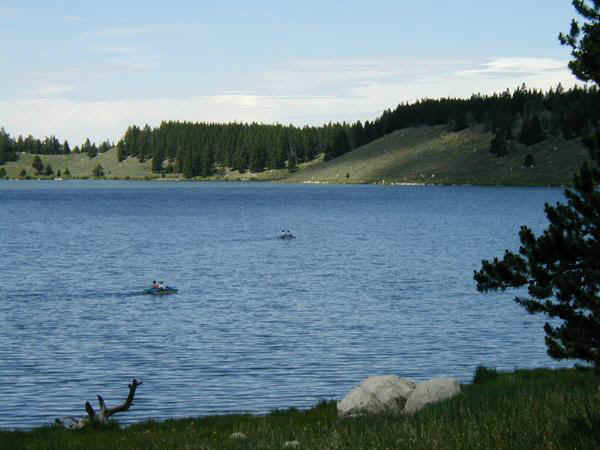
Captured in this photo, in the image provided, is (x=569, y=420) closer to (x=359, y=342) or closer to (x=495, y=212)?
(x=359, y=342)

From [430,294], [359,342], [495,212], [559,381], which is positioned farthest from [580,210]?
[495,212]

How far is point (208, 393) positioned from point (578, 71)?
1638cm

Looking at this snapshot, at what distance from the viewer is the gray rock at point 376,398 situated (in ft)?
65.0

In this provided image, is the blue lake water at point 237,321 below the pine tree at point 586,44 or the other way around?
below

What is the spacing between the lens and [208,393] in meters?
26.6

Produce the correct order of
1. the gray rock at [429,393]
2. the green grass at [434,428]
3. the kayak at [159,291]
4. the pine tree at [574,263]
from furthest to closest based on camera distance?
the kayak at [159,291] < the gray rock at [429,393] < the pine tree at [574,263] < the green grass at [434,428]

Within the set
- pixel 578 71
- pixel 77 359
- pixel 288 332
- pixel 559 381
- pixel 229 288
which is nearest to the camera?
pixel 578 71

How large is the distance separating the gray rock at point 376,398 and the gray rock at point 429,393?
0.39 meters

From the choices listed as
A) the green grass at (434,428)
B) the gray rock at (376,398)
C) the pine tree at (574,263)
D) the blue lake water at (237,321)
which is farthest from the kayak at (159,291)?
the pine tree at (574,263)

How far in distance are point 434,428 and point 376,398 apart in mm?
7087

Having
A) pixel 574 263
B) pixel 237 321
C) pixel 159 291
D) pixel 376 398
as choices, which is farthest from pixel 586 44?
pixel 159 291

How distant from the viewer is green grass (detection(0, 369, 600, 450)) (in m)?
11.8

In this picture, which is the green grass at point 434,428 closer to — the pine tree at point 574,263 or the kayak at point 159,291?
the pine tree at point 574,263

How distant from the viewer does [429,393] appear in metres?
19.7
